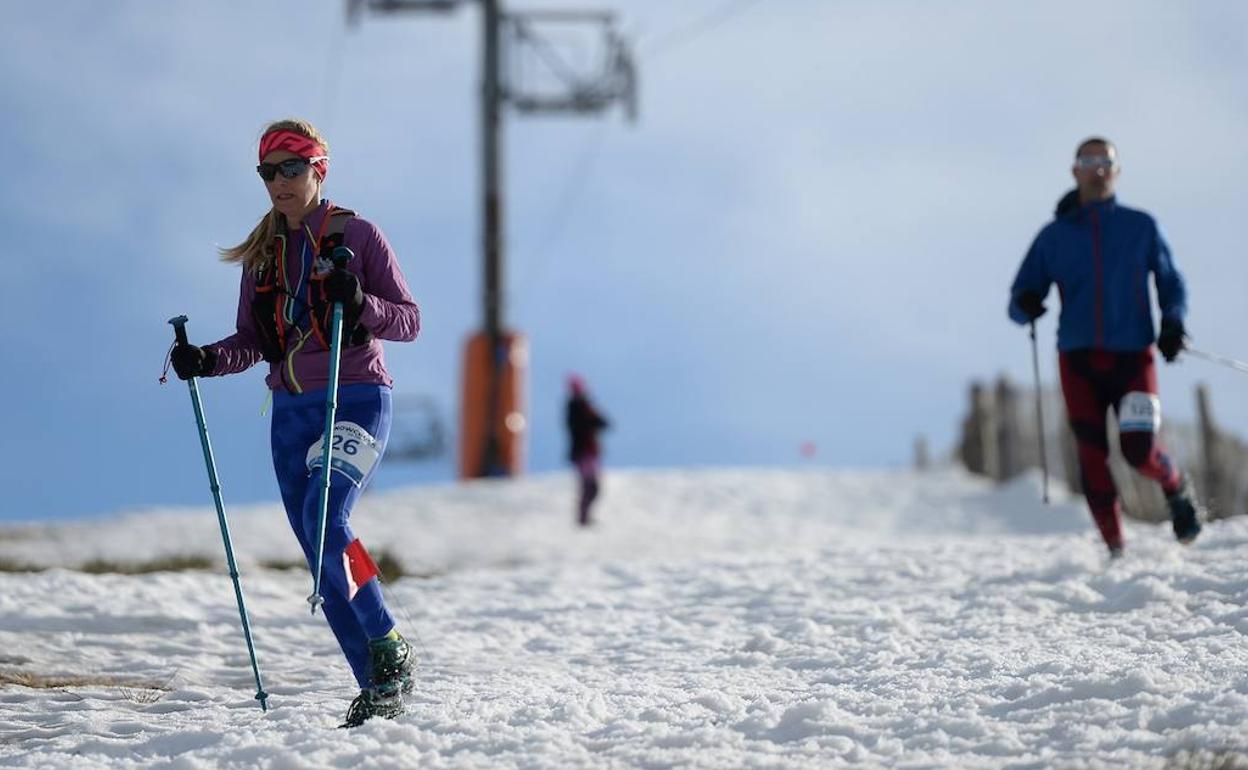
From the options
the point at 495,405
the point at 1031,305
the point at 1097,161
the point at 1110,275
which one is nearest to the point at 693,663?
the point at 1031,305

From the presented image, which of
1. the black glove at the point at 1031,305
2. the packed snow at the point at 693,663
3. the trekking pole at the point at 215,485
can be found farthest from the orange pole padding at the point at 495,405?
the trekking pole at the point at 215,485

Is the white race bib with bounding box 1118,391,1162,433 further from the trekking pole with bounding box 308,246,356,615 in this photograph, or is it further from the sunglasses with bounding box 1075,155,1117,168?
the trekking pole with bounding box 308,246,356,615

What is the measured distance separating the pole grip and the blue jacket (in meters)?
4.57

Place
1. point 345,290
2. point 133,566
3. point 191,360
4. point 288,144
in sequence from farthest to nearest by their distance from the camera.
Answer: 1. point 133,566
2. point 191,360
3. point 288,144
4. point 345,290

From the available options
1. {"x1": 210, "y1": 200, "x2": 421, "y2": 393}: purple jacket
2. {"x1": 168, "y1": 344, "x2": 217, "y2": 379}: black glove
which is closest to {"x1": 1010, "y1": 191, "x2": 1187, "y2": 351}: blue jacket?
{"x1": 210, "y1": 200, "x2": 421, "y2": 393}: purple jacket

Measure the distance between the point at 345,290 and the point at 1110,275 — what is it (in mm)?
4441

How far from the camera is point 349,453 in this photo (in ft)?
15.8

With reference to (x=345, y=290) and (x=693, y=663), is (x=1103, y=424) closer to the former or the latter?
(x=693, y=663)

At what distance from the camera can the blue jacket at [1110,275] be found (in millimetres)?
7496

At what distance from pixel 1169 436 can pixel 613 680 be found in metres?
14.6

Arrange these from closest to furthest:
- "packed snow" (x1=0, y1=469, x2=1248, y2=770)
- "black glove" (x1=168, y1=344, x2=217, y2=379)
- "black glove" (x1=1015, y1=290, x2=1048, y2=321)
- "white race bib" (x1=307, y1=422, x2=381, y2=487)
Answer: "packed snow" (x1=0, y1=469, x2=1248, y2=770) → "white race bib" (x1=307, y1=422, x2=381, y2=487) → "black glove" (x1=168, y1=344, x2=217, y2=379) → "black glove" (x1=1015, y1=290, x2=1048, y2=321)

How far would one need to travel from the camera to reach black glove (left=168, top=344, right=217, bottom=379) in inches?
200

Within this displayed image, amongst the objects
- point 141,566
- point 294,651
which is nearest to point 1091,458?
point 294,651

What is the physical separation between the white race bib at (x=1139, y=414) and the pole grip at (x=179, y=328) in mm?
4692
